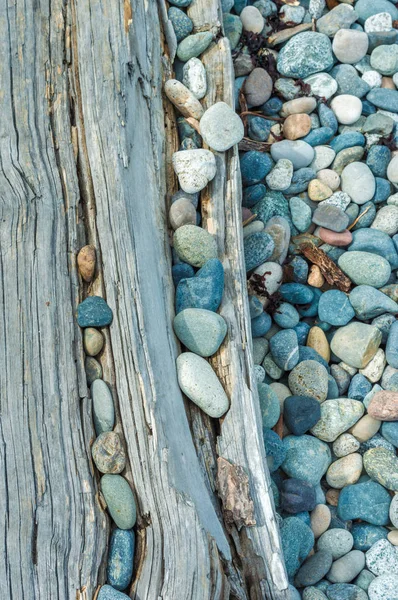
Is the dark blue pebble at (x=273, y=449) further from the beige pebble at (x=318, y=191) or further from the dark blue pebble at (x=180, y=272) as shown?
the beige pebble at (x=318, y=191)

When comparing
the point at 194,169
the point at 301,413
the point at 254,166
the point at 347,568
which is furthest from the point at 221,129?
the point at 347,568

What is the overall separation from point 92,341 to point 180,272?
1.88 ft

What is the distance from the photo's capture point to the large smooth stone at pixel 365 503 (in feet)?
8.72

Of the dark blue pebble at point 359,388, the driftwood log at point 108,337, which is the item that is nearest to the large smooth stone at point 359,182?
the driftwood log at point 108,337

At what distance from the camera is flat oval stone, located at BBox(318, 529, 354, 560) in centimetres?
262

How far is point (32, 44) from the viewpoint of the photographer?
2.84 metres

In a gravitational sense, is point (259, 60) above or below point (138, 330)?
above

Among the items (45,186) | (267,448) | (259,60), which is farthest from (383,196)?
(45,186)

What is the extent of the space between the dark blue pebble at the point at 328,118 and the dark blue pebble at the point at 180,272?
1.34 metres

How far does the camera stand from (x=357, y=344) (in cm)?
294

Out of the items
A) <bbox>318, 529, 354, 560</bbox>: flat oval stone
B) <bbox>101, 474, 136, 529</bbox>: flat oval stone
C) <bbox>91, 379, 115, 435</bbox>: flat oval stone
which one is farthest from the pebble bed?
<bbox>101, 474, 136, 529</bbox>: flat oval stone

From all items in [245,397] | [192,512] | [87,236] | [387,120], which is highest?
[387,120]

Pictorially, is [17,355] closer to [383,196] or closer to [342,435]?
[342,435]

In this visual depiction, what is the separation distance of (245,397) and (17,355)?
0.91 m
